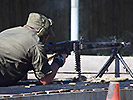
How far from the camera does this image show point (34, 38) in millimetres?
4859

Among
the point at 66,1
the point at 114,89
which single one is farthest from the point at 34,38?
the point at 66,1

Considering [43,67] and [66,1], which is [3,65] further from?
[66,1]

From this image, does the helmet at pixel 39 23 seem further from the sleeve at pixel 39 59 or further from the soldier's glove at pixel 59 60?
the soldier's glove at pixel 59 60

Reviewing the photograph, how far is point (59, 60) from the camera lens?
17.4 feet

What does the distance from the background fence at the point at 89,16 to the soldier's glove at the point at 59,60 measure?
8.50 meters

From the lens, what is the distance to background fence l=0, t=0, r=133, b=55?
1381cm

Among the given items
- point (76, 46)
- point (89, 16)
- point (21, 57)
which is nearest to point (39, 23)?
point (21, 57)

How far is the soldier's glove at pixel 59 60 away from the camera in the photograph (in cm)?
527

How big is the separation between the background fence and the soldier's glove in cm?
850

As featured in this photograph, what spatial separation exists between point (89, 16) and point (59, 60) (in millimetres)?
9268

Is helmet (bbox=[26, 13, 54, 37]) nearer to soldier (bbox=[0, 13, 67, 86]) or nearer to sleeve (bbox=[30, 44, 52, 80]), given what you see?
soldier (bbox=[0, 13, 67, 86])

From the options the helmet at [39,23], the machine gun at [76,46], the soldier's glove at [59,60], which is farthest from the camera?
the machine gun at [76,46]

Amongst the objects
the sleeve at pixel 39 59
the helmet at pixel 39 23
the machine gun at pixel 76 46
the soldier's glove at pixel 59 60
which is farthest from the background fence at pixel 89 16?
the sleeve at pixel 39 59

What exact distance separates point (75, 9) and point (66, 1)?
4886 mm
